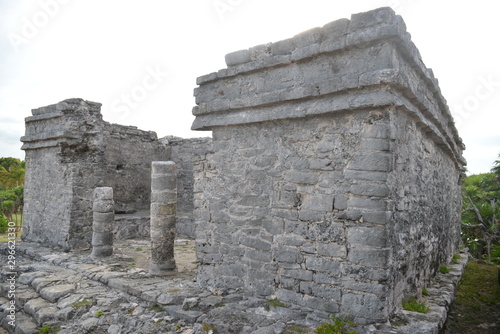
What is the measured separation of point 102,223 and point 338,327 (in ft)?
20.3

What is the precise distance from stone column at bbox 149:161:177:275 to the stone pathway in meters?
→ 0.36

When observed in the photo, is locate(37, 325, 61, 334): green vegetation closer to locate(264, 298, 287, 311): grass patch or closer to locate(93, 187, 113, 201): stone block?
locate(264, 298, 287, 311): grass patch

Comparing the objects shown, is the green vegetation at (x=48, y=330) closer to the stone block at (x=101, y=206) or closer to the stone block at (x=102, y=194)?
the stone block at (x=101, y=206)

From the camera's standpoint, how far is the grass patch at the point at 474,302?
16.3 ft

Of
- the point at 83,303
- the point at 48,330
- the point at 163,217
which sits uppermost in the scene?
the point at 163,217

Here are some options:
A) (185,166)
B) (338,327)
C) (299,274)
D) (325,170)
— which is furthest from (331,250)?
(185,166)

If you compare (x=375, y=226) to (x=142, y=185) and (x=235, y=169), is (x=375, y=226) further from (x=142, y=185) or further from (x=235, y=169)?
(x=142, y=185)

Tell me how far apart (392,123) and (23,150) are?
10083 millimetres

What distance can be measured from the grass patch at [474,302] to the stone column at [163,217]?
4793mm

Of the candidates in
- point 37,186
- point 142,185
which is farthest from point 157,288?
point 142,185

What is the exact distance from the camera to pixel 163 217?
6711mm

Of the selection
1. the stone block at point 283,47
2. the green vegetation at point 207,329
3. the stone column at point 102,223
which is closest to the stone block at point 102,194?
the stone column at point 102,223

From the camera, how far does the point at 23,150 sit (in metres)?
9.86

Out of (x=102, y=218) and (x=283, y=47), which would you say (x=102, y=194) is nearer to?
(x=102, y=218)
